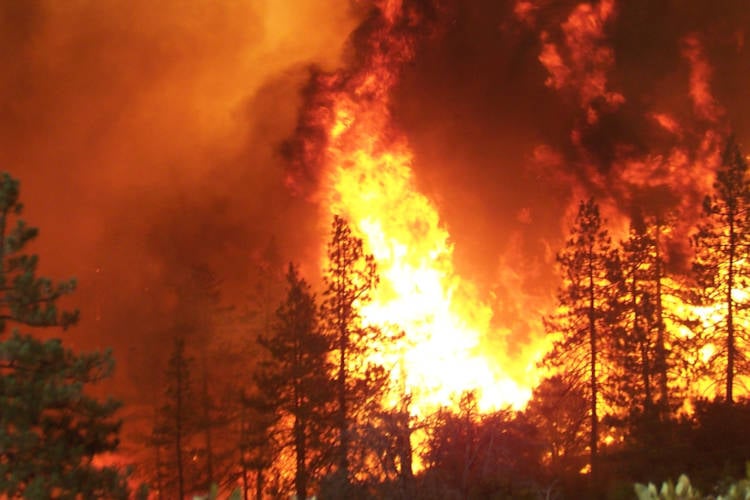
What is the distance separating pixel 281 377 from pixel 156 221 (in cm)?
1836

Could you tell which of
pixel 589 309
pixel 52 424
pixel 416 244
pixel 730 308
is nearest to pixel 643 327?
pixel 589 309

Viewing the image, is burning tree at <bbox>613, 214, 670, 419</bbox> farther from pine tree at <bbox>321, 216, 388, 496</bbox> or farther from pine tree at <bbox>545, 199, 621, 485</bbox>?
pine tree at <bbox>321, 216, 388, 496</bbox>

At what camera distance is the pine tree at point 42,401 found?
1063cm

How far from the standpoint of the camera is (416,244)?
29.1 metres

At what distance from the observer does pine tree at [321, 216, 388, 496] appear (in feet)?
75.5

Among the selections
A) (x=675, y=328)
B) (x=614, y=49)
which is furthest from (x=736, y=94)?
(x=675, y=328)

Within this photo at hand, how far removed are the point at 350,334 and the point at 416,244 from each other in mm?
6590

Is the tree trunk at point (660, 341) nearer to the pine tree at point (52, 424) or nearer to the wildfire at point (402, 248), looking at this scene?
the wildfire at point (402, 248)

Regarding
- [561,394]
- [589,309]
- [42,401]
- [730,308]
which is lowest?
[42,401]

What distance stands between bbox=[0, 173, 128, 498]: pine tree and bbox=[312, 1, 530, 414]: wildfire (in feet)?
44.6

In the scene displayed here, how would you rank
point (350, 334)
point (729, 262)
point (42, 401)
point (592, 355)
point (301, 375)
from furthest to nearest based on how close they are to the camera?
point (729, 262), point (350, 334), point (592, 355), point (301, 375), point (42, 401)

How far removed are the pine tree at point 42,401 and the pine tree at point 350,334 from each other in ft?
37.8

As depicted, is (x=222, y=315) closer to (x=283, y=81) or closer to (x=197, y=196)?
(x=197, y=196)

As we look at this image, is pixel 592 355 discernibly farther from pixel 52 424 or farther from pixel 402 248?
pixel 52 424
